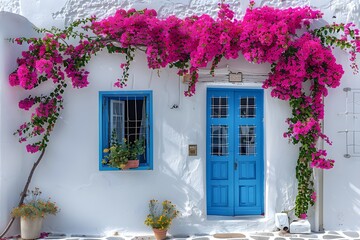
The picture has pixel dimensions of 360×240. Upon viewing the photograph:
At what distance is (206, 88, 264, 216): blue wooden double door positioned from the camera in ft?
26.9

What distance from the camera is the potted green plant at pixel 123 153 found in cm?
763

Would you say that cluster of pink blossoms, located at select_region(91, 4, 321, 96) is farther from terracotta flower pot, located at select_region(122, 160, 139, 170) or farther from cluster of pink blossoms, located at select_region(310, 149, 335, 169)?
cluster of pink blossoms, located at select_region(310, 149, 335, 169)

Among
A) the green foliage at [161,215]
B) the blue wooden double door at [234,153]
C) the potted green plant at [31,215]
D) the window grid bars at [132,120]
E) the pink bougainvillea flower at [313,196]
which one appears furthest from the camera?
the blue wooden double door at [234,153]

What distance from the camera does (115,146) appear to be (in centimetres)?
777

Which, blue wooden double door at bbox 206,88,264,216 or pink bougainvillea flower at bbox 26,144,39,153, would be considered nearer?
pink bougainvillea flower at bbox 26,144,39,153

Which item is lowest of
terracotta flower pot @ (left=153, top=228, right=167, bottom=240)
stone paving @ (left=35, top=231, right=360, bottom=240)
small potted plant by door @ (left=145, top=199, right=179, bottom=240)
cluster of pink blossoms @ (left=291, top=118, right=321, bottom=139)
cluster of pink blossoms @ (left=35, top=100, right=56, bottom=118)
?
stone paving @ (left=35, top=231, right=360, bottom=240)

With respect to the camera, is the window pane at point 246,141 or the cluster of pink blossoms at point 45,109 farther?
the window pane at point 246,141

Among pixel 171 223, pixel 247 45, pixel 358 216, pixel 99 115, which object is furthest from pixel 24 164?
pixel 358 216

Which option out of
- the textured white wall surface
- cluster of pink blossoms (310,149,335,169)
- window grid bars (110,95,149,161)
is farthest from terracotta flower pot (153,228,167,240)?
cluster of pink blossoms (310,149,335,169)

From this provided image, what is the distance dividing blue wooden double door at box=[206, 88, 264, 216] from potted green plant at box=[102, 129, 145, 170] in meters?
1.36

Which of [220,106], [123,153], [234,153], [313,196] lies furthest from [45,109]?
[313,196]

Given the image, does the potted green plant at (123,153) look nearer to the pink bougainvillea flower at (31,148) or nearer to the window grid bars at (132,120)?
the window grid bars at (132,120)

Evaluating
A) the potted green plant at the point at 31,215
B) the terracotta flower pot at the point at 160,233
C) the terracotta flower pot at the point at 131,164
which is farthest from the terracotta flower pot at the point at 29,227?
the terracotta flower pot at the point at 160,233

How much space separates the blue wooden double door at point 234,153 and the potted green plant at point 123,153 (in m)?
1.36
